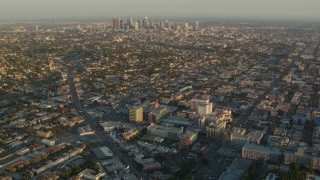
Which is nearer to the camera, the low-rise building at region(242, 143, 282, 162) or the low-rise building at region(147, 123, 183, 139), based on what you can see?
the low-rise building at region(242, 143, 282, 162)

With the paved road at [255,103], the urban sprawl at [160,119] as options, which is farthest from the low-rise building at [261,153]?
the paved road at [255,103]

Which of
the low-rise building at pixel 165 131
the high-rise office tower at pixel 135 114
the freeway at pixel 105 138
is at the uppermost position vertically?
the high-rise office tower at pixel 135 114

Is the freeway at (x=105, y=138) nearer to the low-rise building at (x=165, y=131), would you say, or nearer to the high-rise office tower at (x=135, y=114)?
the high-rise office tower at (x=135, y=114)

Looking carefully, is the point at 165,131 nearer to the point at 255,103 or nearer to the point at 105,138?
the point at 105,138

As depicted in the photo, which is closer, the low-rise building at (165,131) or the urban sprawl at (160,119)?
the urban sprawl at (160,119)

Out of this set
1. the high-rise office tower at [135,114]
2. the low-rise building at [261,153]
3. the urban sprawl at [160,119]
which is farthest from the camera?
the high-rise office tower at [135,114]

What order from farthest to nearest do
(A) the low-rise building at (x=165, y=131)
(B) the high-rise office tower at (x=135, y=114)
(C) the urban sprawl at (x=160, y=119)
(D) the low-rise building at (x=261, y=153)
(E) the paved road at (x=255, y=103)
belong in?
(E) the paved road at (x=255, y=103)
(B) the high-rise office tower at (x=135, y=114)
(A) the low-rise building at (x=165, y=131)
(D) the low-rise building at (x=261, y=153)
(C) the urban sprawl at (x=160, y=119)

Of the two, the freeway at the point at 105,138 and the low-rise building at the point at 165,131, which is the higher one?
the low-rise building at the point at 165,131

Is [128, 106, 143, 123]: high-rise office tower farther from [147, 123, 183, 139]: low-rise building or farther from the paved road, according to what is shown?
the paved road

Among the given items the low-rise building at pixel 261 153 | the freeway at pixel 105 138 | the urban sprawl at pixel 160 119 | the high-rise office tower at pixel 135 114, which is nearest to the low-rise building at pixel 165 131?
the urban sprawl at pixel 160 119

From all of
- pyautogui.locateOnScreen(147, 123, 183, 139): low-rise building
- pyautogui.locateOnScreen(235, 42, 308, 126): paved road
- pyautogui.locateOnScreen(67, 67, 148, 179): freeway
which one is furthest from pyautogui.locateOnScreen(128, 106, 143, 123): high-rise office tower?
pyautogui.locateOnScreen(235, 42, 308, 126): paved road

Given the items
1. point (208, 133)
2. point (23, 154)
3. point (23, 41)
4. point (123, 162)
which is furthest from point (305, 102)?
point (23, 41)
